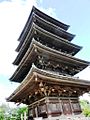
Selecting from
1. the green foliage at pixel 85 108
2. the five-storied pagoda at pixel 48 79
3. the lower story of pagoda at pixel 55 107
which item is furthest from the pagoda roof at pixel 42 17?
the green foliage at pixel 85 108

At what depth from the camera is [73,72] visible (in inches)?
604

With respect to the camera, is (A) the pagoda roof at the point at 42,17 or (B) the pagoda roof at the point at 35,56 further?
(A) the pagoda roof at the point at 42,17

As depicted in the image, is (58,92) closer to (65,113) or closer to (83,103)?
(65,113)

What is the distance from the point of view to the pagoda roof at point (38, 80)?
31.2 ft

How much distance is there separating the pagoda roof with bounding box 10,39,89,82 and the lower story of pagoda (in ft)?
11.1

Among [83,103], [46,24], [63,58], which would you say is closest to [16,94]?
[63,58]

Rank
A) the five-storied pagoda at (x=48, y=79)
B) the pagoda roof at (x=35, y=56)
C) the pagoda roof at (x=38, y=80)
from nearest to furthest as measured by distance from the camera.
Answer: the pagoda roof at (x=38, y=80), the five-storied pagoda at (x=48, y=79), the pagoda roof at (x=35, y=56)

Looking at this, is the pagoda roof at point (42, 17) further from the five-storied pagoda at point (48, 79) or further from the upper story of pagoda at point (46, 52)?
the five-storied pagoda at point (48, 79)

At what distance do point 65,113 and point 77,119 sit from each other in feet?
3.28

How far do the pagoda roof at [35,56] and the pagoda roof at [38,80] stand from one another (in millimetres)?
2370

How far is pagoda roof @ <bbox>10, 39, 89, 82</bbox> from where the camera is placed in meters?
11.7

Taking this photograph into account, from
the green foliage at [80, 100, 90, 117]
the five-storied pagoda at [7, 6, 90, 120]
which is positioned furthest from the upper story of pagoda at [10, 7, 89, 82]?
the green foliage at [80, 100, 90, 117]

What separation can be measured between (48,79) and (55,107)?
8.28 ft

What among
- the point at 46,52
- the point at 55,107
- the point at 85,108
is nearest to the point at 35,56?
the point at 46,52
